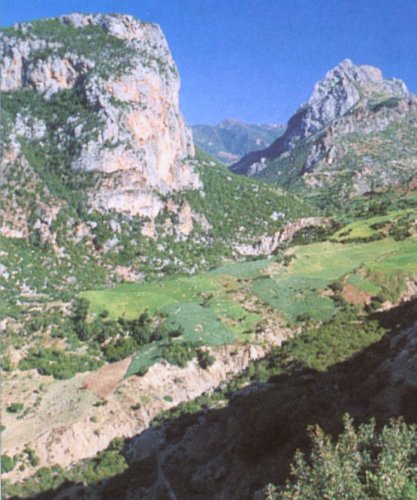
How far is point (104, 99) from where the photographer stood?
419 ft

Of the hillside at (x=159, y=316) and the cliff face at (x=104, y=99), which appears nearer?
the hillside at (x=159, y=316)

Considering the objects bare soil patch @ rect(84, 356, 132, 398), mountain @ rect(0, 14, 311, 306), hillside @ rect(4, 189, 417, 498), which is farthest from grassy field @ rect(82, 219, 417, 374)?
mountain @ rect(0, 14, 311, 306)

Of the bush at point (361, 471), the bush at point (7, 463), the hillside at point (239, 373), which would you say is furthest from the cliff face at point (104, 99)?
the bush at point (361, 471)

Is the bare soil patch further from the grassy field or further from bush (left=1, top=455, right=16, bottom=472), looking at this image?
bush (left=1, top=455, right=16, bottom=472)

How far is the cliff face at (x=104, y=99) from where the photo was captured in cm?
12406

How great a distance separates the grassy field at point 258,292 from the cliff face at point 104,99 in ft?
202

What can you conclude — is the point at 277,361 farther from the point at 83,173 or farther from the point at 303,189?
the point at 303,189

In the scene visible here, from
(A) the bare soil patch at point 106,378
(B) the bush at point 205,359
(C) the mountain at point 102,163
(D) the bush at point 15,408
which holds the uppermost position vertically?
(C) the mountain at point 102,163

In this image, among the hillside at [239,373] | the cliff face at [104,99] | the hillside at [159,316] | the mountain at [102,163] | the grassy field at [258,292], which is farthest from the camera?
the cliff face at [104,99]

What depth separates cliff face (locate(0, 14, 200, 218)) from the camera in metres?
124

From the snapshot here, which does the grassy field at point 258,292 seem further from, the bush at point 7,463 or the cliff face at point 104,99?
the cliff face at point 104,99

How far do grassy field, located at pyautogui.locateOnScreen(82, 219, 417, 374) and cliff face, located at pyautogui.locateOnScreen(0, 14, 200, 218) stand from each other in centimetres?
6148

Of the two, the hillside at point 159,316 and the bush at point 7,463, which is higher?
the hillside at point 159,316

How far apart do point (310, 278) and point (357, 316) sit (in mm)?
12382
